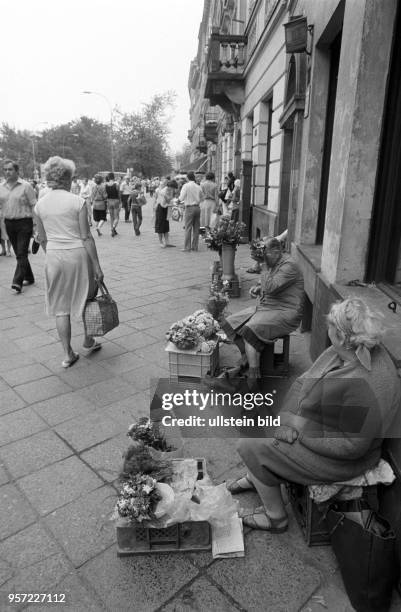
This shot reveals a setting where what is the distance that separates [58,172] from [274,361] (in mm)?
2554

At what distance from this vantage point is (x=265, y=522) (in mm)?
2459

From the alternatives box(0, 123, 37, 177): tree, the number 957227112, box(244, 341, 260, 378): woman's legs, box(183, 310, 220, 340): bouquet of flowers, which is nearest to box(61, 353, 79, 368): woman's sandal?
box(183, 310, 220, 340): bouquet of flowers

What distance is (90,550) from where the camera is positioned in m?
2.33

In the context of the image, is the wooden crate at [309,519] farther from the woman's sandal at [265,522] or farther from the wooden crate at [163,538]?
the wooden crate at [163,538]

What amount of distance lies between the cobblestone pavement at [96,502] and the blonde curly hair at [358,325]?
110 centimetres

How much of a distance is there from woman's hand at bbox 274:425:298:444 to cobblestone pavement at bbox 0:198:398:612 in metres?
0.55

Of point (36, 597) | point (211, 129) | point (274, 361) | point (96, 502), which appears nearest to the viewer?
point (36, 597)

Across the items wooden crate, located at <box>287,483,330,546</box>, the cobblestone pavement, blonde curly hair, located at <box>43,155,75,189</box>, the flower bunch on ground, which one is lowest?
the cobblestone pavement

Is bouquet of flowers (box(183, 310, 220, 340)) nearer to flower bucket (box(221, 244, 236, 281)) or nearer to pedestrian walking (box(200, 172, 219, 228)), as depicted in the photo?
flower bucket (box(221, 244, 236, 281))

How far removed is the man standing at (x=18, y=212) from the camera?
693cm

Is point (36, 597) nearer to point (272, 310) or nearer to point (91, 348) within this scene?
point (272, 310)

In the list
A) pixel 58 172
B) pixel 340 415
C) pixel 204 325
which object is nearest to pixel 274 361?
pixel 204 325

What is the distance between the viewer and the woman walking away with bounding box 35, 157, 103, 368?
405cm

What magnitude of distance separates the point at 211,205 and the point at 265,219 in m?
3.77
